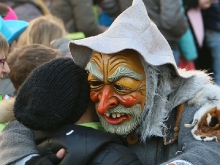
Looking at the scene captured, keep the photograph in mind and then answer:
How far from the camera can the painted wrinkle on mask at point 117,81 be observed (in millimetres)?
2324

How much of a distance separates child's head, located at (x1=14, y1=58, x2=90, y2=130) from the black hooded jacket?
0.25 feet

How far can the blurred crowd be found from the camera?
4.17 m

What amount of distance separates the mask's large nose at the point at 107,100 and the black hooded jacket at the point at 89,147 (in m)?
0.13

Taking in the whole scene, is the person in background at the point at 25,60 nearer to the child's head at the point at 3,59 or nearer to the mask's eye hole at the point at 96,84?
the child's head at the point at 3,59

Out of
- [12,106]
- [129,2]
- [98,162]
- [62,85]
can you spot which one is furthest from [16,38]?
[98,162]

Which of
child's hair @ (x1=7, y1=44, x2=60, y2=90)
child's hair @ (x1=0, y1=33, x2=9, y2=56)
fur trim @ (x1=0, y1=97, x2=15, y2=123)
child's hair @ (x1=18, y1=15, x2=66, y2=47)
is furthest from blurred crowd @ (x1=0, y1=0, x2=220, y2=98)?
fur trim @ (x1=0, y1=97, x2=15, y2=123)

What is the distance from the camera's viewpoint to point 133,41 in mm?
2307

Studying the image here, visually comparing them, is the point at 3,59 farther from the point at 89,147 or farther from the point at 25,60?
the point at 89,147

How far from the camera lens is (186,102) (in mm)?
2463

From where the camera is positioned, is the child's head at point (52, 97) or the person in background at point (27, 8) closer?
the child's head at point (52, 97)

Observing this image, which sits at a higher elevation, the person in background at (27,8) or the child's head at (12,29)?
the child's head at (12,29)

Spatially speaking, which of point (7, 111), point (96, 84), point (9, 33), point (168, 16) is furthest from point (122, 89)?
point (168, 16)

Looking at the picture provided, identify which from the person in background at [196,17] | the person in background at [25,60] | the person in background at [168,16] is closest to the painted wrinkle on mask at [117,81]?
the person in background at [25,60]

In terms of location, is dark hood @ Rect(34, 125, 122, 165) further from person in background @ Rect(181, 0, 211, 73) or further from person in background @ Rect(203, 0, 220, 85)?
person in background @ Rect(203, 0, 220, 85)
